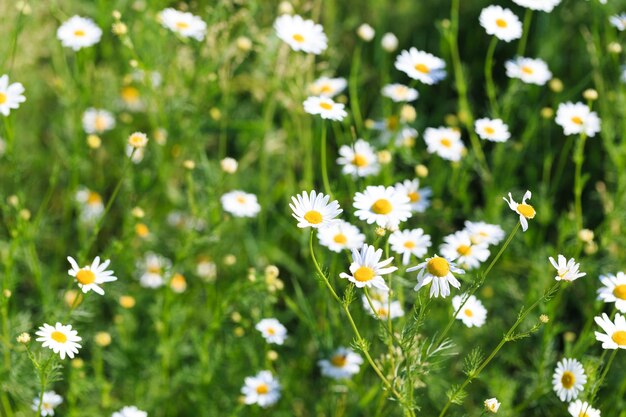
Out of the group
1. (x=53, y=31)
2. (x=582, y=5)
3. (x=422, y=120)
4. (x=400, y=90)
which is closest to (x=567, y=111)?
(x=400, y=90)

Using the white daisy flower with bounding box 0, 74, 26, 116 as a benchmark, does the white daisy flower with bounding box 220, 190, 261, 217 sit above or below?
above

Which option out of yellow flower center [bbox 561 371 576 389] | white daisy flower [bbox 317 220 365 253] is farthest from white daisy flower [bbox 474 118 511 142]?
yellow flower center [bbox 561 371 576 389]

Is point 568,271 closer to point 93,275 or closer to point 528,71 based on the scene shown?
point 93,275

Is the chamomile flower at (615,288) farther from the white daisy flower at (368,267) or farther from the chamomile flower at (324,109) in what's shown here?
the chamomile flower at (324,109)

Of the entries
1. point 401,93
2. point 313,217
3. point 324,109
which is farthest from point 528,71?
point 313,217

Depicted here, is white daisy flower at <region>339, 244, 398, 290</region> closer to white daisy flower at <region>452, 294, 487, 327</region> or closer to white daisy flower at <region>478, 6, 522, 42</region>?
white daisy flower at <region>452, 294, 487, 327</region>

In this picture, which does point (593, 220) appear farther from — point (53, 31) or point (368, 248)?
point (53, 31)
